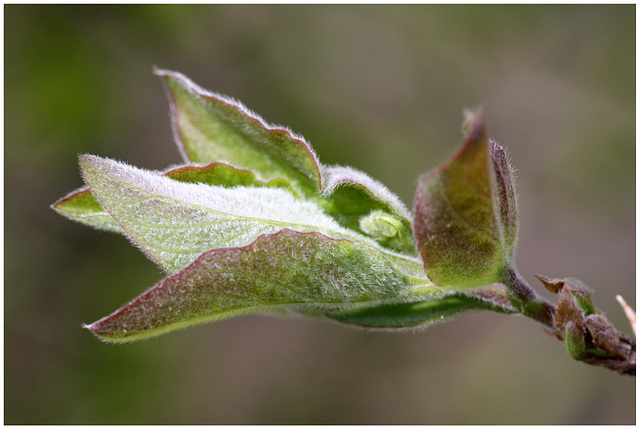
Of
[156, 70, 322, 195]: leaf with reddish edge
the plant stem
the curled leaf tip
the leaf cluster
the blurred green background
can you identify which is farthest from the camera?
the blurred green background

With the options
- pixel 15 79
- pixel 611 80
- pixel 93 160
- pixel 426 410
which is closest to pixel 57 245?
pixel 15 79

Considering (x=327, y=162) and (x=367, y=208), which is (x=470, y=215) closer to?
(x=367, y=208)

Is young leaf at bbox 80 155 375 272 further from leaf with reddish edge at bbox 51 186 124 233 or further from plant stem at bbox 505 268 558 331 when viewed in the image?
plant stem at bbox 505 268 558 331

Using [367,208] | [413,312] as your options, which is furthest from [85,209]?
[413,312]

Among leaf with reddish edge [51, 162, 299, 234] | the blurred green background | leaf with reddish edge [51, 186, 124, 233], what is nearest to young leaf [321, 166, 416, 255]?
leaf with reddish edge [51, 162, 299, 234]

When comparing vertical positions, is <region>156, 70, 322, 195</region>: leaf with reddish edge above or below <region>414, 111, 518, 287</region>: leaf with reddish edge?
above

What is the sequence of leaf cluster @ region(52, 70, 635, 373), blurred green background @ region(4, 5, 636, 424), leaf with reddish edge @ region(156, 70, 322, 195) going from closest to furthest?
leaf cluster @ region(52, 70, 635, 373), leaf with reddish edge @ region(156, 70, 322, 195), blurred green background @ region(4, 5, 636, 424)

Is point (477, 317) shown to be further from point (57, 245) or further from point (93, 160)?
point (93, 160)

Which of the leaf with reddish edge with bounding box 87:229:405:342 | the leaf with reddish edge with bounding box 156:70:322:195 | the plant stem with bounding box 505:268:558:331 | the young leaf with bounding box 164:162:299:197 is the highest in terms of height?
the leaf with reddish edge with bounding box 156:70:322:195
